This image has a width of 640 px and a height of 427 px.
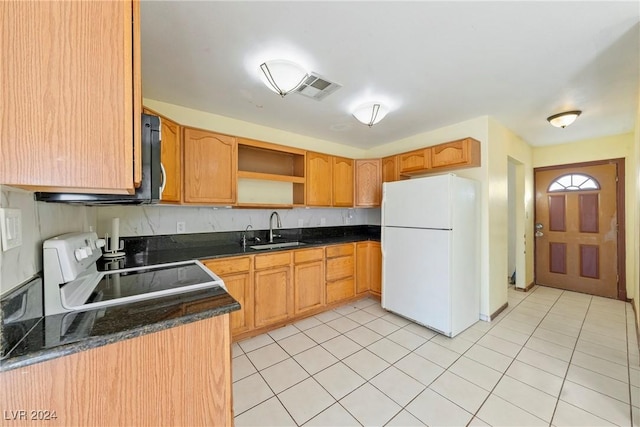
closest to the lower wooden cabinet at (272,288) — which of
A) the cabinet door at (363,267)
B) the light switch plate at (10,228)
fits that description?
the cabinet door at (363,267)

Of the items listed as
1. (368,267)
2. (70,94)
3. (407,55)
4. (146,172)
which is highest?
(407,55)

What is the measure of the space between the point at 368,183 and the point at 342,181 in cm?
41

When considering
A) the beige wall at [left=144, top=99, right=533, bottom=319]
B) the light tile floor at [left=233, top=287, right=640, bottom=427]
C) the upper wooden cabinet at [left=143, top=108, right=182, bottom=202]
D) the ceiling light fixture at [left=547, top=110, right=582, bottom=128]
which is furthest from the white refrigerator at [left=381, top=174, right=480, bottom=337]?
the upper wooden cabinet at [left=143, top=108, right=182, bottom=202]

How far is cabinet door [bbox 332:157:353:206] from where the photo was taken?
3.48 metres

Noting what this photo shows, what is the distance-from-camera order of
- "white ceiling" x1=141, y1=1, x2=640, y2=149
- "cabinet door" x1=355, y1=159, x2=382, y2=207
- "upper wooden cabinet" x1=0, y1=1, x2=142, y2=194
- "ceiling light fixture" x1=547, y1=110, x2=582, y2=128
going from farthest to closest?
"cabinet door" x1=355, y1=159, x2=382, y2=207 → "ceiling light fixture" x1=547, y1=110, x2=582, y2=128 → "white ceiling" x1=141, y1=1, x2=640, y2=149 → "upper wooden cabinet" x1=0, y1=1, x2=142, y2=194

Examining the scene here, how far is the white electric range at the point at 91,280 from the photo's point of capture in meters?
0.94

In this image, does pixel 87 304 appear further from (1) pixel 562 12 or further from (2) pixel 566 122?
(2) pixel 566 122

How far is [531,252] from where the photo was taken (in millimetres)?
4082

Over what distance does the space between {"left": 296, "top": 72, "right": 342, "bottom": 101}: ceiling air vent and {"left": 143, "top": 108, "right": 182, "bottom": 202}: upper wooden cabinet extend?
1.17 m

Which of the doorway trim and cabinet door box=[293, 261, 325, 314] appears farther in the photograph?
the doorway trim

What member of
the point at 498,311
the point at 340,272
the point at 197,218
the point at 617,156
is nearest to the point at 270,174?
the point at 197,218

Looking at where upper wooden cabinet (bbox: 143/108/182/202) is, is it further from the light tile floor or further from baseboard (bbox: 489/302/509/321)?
baseboard (bbox: 489/302/509/321)

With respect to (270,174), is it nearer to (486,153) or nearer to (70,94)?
(70,94)

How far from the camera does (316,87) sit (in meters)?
2.15
